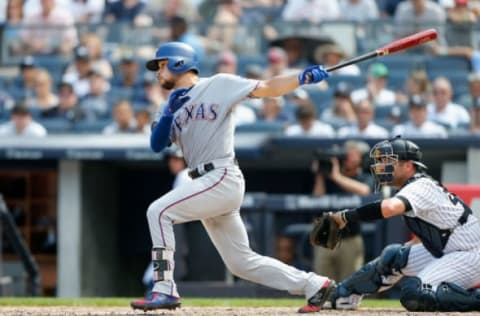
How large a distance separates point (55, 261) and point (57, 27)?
2.88m

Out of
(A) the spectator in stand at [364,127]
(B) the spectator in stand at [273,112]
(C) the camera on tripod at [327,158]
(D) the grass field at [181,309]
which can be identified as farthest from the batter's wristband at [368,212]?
(B) the spectator in stand at [273,112]

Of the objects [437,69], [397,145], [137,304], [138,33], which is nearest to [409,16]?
[437,69]

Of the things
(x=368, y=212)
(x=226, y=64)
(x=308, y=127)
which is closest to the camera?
(x=368, y=212)

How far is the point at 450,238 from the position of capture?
7613mm

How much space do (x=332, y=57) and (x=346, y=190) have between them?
2.34 m

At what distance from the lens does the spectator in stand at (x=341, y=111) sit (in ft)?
42.2

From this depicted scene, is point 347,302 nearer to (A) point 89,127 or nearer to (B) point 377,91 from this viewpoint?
(B) point 377,91

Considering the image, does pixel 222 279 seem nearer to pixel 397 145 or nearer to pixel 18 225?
pixel 18 225

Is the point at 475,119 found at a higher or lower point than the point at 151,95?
lower

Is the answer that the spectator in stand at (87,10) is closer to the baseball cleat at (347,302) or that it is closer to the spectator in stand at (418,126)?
the spectator in stand at (418,126)

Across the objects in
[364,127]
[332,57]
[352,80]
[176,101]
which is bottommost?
[176,101]

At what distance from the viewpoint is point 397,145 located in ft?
25.2

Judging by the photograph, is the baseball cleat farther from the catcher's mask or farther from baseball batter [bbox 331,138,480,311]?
the catcher's mask

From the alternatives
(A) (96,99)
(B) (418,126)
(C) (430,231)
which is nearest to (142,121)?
(A) (96,99)
